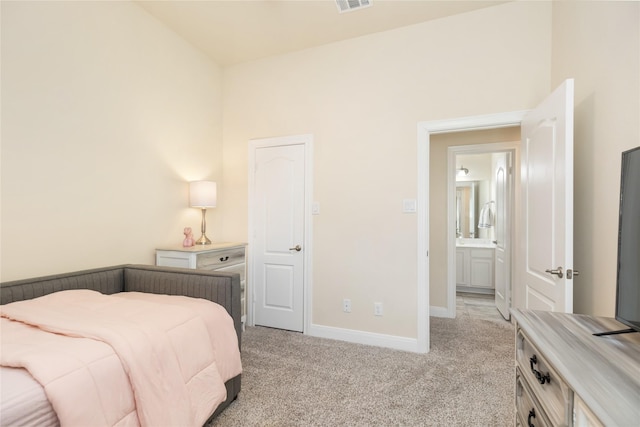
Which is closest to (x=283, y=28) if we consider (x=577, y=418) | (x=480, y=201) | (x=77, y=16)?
(x=77, y=16)

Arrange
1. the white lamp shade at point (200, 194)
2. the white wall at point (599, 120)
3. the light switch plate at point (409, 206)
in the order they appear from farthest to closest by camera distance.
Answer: the white lamp shade at point (200, 194), the light switch plate at point (409, 206), the white wall at point (599, 120)

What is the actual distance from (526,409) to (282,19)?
10.2 ft

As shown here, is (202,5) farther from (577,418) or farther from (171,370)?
(577,418)

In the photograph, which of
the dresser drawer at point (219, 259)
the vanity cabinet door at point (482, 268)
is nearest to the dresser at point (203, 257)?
the dresser drawer at point (219, 259)

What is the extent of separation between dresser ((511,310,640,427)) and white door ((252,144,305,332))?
86.1 inches

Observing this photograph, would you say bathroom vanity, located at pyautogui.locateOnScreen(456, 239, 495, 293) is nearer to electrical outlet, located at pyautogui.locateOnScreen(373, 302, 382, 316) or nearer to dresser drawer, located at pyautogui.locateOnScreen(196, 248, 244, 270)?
electrical outlet, located at pyautogui.locateOnScreen(373, 302, 382, 316)

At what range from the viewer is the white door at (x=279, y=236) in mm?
3211

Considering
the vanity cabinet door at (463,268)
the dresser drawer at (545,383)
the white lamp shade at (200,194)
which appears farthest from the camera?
the vanity cabinet door at (463,268)

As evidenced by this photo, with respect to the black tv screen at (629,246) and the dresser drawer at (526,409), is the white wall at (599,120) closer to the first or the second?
the black tv screen at (629,246)

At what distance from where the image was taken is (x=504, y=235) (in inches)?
149

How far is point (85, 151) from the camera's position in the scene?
2.22 m

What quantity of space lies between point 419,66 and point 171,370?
290cm

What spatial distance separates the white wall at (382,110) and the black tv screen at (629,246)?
1.57m

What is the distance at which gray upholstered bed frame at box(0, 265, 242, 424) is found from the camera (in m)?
1.78
